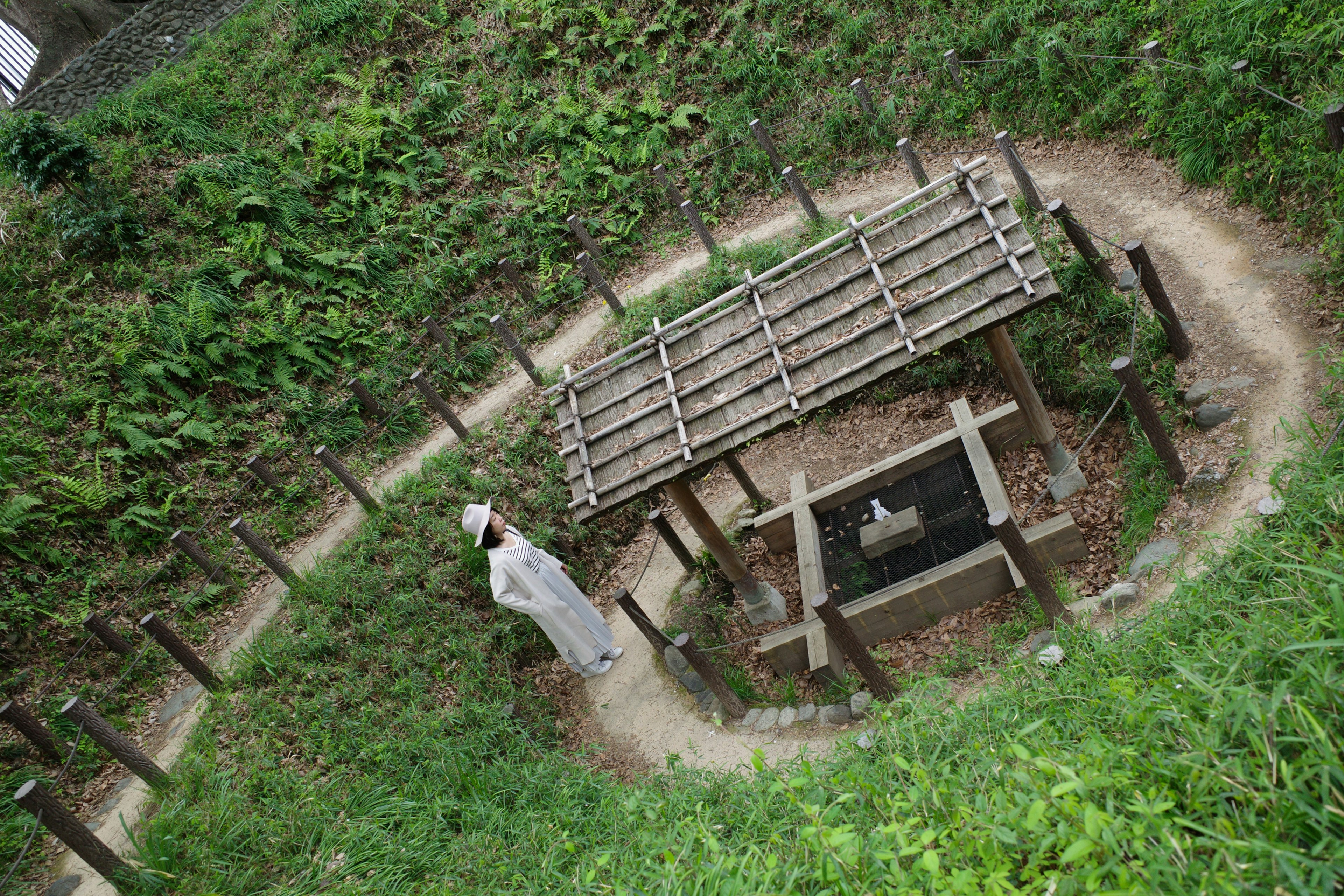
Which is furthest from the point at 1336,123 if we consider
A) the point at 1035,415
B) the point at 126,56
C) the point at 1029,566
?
the point at 126,56

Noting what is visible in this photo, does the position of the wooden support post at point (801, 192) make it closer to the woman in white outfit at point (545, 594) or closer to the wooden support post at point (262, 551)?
the woman in white outfit at point (545, 594)

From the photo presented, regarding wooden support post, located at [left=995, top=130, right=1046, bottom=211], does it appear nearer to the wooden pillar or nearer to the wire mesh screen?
the wooden pillar

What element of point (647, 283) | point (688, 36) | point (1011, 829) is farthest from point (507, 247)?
point (1011, 829)

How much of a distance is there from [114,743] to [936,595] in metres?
7.66

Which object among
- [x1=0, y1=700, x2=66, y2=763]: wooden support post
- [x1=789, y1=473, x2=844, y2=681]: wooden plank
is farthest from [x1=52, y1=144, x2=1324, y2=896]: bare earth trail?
[x1=0, y1=700, x2=66, y2=763]: wooden support post

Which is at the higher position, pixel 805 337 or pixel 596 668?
pixel 805 337

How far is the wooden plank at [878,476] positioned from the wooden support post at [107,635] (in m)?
7.45

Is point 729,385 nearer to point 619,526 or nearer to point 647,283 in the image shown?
point 619,526

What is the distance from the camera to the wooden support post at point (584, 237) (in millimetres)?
12344

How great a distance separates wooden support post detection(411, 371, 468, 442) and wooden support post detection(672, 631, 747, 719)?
489cm

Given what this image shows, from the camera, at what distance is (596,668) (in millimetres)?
8430

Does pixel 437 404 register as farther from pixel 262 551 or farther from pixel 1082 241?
pixel 1082 241

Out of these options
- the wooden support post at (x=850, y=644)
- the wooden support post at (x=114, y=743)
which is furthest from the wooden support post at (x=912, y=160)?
the wooden support post at (x=114, y=743)

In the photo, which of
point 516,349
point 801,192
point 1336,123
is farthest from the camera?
point 516,349
